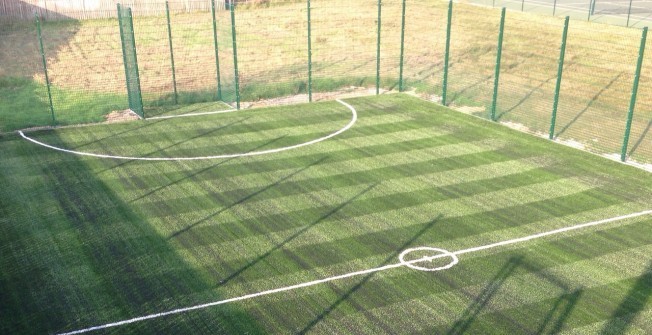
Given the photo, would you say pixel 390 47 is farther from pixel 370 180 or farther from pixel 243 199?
pixel 243 199

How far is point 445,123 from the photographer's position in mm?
19438

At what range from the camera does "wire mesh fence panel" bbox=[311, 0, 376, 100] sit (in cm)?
2464

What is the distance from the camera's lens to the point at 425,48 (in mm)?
28406

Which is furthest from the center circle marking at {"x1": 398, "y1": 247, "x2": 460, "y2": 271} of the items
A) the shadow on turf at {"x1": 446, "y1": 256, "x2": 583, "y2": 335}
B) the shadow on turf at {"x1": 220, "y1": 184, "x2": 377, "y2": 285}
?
the shadow on turf at {"x1": 220, "y1": 184, "x2": 377, "y2": 285}

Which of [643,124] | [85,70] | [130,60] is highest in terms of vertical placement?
[130,60]

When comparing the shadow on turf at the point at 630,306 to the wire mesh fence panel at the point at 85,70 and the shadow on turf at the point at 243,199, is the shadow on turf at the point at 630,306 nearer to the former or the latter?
the shadow on turf at the point at 243,199

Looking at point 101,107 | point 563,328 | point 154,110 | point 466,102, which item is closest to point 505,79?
point 466,102

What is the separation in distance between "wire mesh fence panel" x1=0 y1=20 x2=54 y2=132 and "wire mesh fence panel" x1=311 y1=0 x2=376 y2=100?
30.9 feet

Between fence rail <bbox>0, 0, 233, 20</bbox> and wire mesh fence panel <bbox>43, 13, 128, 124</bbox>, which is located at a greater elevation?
fence rail <bbox>0, 0, 233, 20</bbox>

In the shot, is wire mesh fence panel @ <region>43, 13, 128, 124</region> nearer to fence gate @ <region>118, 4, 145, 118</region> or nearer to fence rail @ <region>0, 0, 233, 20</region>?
fence gate @ <region>118, 4, 145, 118</region>

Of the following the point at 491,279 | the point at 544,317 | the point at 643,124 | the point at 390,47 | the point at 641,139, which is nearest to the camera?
the point at 544,317

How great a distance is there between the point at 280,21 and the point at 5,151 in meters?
18.5

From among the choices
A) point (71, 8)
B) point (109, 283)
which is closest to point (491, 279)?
point (109, 283)

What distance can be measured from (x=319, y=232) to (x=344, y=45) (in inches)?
769
